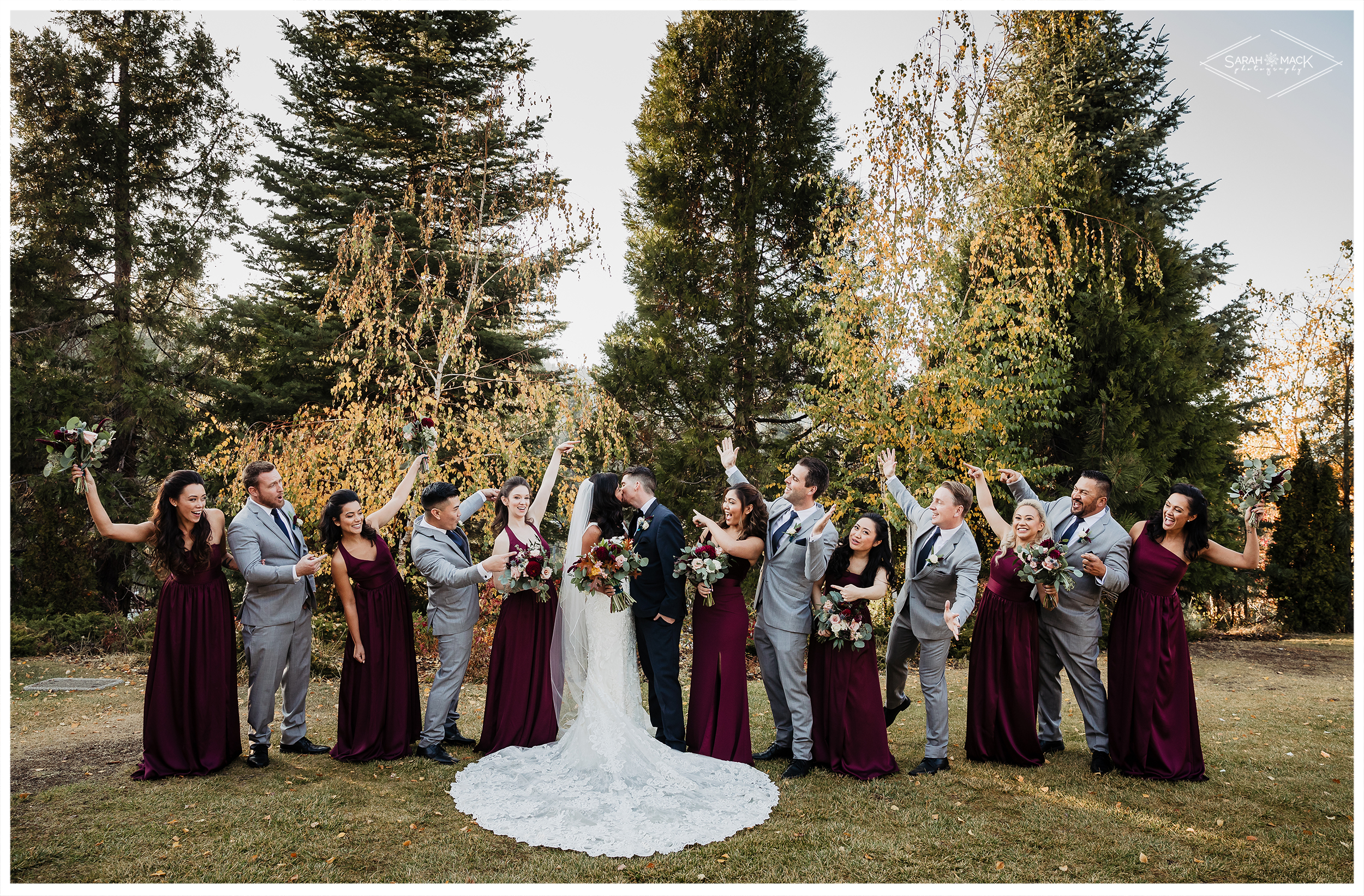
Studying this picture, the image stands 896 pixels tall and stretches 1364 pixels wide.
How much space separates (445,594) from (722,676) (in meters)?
2.16

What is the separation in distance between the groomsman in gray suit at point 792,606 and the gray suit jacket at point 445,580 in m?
2.12

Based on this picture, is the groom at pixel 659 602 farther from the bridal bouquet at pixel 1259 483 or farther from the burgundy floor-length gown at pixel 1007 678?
the bridal bouquet at pixel 1259 483

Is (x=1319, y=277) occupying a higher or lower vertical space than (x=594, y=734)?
higher

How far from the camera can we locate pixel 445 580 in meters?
5.63

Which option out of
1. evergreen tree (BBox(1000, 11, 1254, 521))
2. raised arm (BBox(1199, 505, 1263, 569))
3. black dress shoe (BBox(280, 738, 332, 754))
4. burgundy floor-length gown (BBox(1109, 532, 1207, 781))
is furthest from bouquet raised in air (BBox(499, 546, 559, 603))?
evergreen tree (BBox(1000, 11, 1254, 521))

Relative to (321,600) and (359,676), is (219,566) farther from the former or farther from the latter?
(321,600)

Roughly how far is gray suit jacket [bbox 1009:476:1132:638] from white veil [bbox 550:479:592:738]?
3.40 m

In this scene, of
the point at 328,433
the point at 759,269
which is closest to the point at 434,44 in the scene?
the point at 759,269

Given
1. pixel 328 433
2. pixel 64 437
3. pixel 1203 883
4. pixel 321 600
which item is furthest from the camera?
pixel 321 600

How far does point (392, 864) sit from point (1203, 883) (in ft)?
13.4

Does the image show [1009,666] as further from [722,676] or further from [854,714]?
[722,676]

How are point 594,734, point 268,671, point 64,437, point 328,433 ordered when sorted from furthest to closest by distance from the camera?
point 328,433 < point 268,671 < point 594,734 < point 64,437

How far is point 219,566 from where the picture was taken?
5.34 metres

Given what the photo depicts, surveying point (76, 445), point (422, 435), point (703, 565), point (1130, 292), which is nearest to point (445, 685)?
point (422, 435)
